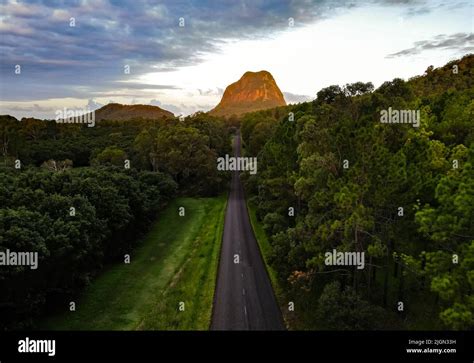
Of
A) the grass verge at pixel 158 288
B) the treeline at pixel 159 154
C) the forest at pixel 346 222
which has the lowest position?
the grass verge at pixel 158 288

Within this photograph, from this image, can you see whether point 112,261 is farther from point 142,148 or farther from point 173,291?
point 142,148

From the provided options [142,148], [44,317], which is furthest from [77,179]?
[142,148]

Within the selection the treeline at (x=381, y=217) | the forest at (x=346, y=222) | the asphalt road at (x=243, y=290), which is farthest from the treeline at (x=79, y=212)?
the treeline at (x=381, y=217)

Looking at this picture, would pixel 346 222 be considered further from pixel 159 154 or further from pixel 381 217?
pixel 159 154

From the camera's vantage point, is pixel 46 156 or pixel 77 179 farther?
pixel 46 156

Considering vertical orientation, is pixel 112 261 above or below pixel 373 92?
below

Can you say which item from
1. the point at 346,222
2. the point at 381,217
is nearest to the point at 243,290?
the point at 346,222

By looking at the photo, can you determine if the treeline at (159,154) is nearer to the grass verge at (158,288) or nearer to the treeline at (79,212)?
the treeline at (79,212)
